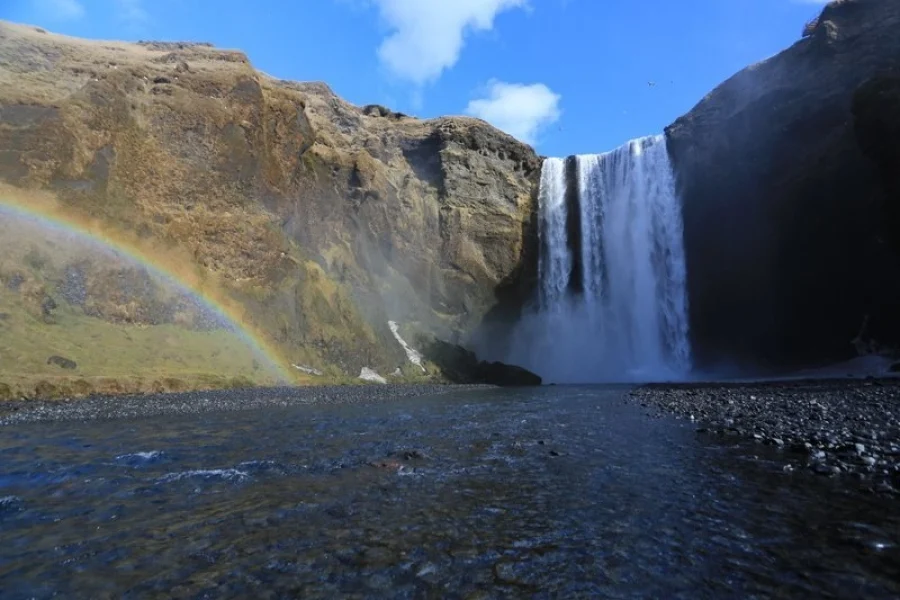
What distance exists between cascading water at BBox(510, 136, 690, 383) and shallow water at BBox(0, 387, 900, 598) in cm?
4238

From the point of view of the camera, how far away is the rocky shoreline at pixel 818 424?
9.62 meters

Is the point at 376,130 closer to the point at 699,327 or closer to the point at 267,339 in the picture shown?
the point at 267,339

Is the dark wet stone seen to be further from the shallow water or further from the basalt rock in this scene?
the basalt rock

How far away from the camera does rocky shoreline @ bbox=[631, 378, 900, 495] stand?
31.6 ft

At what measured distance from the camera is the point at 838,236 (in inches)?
1587

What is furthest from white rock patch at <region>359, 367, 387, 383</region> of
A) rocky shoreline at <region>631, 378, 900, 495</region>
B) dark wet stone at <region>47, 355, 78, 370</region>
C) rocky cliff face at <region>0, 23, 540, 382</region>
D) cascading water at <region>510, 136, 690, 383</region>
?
rocky shoreline at <region>631, 378, 900, 495</region>

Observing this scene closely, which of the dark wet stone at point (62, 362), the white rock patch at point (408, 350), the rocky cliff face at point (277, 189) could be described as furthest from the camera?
the white rock patch at point (408, 350)

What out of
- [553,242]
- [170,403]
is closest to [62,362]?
[170,403]

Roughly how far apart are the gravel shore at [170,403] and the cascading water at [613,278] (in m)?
28.9

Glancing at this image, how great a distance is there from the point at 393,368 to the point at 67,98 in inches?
1334

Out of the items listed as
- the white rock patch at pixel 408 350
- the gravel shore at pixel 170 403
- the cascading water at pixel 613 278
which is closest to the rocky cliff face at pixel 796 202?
the cascading water at pixel 613 278

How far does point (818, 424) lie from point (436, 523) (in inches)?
484

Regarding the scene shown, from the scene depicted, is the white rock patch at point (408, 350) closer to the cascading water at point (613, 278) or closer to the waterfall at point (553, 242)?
the cascading water at point (613, 278)

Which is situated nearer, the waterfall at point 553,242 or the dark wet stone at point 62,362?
the dark wet stone at point 62,362
